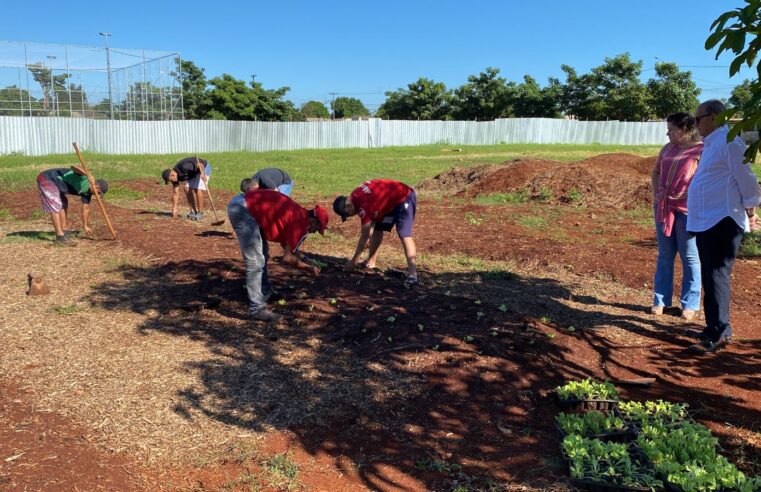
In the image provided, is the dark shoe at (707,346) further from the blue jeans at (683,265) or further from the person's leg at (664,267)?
the person's leg at (664,267)

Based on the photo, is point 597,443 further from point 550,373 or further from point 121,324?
point 121,324

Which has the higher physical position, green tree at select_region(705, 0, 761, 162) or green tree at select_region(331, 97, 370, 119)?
green tree at select_region(331, 97, 370, 119)

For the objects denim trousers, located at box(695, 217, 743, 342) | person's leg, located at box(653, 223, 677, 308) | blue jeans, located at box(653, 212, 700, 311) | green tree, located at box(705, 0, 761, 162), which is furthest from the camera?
person's leg, located at box(653, 223, 677, 308)

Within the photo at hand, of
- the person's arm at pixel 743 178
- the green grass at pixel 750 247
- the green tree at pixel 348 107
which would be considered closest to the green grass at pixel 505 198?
the green grass at pixel 750 247

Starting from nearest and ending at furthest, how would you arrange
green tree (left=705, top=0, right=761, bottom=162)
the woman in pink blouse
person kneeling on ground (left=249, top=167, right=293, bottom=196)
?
green tree (left=705, top=0, right=761, bottom=162)
the woman in pink blouse
person kneeling on ground (left=249, top=167, right=293, bottom=196)

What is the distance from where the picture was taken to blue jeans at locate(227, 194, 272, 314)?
568cm

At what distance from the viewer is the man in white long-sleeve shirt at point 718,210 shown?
492 cm

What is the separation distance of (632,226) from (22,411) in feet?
31.9

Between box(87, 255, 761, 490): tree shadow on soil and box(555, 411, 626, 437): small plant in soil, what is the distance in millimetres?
154

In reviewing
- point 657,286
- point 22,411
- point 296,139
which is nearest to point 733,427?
point 657,286

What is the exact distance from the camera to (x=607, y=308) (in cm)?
643

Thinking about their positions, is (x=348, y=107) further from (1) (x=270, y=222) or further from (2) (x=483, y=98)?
(1) (x=270, y=222)

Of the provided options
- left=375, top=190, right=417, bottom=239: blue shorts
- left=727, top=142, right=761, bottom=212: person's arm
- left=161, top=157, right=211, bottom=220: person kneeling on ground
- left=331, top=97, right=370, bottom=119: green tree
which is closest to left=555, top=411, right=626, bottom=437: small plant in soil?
left=727, top=142, right=761, bottom=212: person's arm

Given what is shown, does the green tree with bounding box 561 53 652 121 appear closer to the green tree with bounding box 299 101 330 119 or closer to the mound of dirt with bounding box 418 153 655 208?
the mound of dirt with bounding box 418 153 655 208
